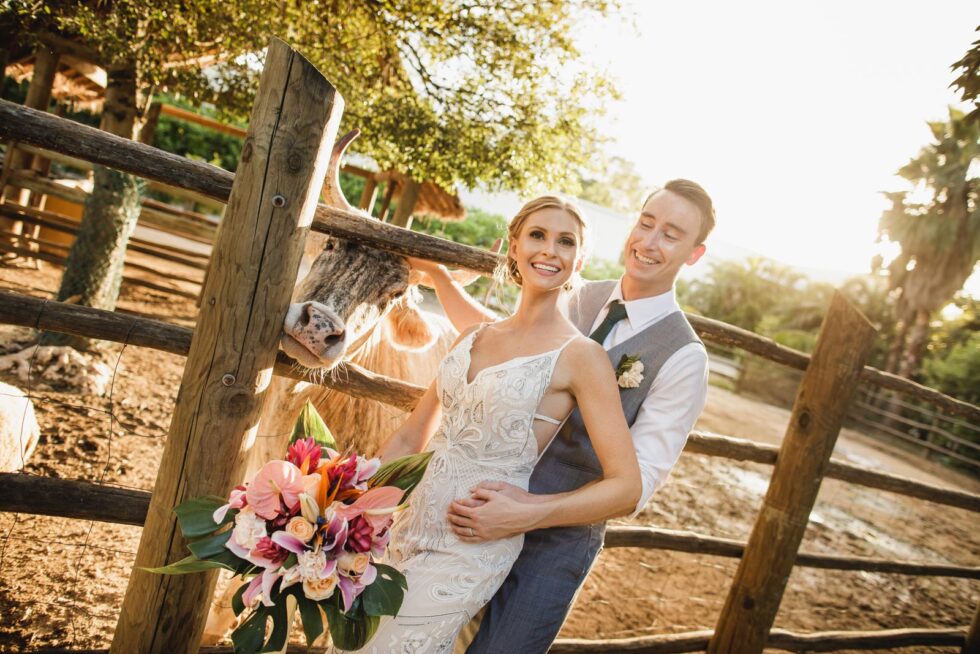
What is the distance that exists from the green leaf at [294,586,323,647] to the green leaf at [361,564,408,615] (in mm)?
114

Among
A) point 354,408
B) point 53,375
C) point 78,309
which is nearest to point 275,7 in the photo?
point 53,375

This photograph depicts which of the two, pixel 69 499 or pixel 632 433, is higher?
pixel 632 433

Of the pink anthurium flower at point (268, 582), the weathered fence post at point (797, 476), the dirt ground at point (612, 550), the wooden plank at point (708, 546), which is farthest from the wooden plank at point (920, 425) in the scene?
the pink anthurium flower at point (268, 582)

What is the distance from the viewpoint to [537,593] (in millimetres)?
1831

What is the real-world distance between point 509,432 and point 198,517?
0.86m

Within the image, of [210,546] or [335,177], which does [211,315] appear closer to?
[210,546]

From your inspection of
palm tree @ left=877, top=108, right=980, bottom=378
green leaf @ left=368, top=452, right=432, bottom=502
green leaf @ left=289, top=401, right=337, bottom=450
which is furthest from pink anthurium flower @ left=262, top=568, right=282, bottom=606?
palm tree @ left=877, top=108, right=980, bottom=378

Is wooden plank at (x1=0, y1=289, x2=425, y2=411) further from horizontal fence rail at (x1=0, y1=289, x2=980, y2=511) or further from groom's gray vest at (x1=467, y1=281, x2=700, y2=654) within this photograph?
groom's gray vest at (x1=467, y1=281, x2=700, y2=654)

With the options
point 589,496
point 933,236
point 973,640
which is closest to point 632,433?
point 589,496

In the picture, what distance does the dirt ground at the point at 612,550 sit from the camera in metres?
3.06

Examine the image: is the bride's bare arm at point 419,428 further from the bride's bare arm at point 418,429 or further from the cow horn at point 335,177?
the cow horn at point 335,177

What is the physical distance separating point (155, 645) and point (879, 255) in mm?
27148

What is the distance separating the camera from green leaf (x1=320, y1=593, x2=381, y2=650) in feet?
4.80

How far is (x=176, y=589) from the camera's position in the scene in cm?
186
